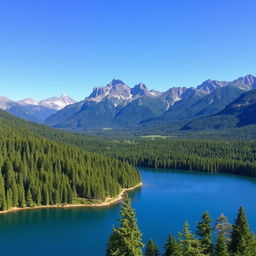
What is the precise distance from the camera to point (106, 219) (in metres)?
111

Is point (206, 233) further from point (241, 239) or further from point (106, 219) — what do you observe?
point (106, 219)

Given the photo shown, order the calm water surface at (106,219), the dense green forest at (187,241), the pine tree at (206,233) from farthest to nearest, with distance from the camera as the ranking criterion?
1. the calm water surface at (106,219)
2. the pine tree at (206,233)
3. the dense green forest at (187,241)

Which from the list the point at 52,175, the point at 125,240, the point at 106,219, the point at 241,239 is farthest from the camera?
the point at 52,175

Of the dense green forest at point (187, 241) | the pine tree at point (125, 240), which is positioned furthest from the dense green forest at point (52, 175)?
the pine tree at point (125, 240)

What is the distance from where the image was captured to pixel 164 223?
349 feet

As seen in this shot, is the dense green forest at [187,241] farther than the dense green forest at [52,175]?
No

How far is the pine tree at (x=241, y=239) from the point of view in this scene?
5375 centimetres

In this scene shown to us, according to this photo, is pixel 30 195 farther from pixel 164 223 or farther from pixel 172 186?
pixel 172 186

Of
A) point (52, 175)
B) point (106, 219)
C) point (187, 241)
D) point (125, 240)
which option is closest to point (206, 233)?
point (187, 241)

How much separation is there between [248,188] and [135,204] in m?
63.2

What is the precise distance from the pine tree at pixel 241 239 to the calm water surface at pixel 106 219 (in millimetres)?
31733

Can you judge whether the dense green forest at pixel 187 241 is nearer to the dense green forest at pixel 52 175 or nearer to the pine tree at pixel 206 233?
the pine tree at pixel 206 233

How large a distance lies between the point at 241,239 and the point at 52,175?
8655 centimetres

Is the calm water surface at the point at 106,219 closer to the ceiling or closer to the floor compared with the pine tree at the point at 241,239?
closer to the floor
